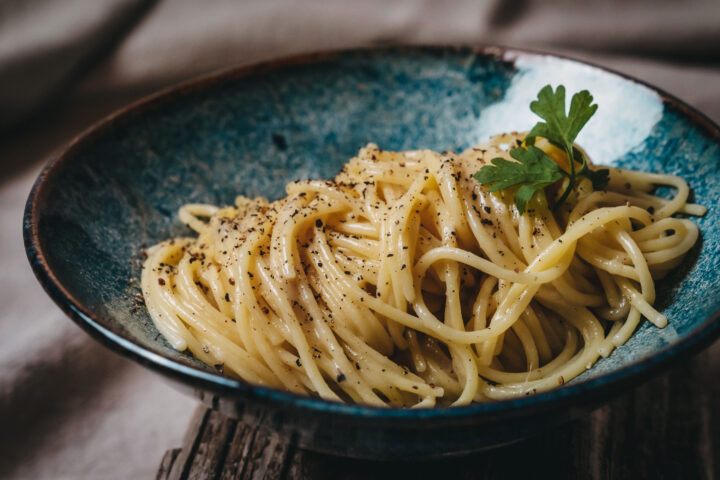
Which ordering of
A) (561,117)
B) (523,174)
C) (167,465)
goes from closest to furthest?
(523,174)
(561,117)
(167,465)

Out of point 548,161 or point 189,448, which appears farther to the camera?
point 189,448

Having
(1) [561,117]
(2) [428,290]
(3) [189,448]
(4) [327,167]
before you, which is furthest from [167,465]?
(1) [561,117]

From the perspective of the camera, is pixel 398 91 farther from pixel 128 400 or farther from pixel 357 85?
pixel 128 400

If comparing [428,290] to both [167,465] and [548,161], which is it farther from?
[167,465]

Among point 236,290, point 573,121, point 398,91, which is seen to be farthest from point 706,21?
point 236,290

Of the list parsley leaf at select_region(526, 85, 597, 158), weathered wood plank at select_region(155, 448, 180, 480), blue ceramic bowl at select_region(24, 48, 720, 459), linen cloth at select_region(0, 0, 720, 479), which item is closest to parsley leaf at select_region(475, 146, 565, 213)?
parsley leaf at select_region(526, 85, 597, 158)

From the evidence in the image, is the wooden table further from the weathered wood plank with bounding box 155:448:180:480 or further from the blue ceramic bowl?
the blue ceramic bowl

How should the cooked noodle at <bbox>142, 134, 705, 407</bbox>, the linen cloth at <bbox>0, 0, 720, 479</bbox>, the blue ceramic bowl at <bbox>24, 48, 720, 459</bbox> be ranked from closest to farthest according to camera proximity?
the blue ceramic bowl at <bbox>24, 48, 720, 459</bbox> < the cooked noodle at <bbox>142, 134, 705, 407</bbox> < the linen cloth at <bbox>0, 0, 720, 479</bbox>

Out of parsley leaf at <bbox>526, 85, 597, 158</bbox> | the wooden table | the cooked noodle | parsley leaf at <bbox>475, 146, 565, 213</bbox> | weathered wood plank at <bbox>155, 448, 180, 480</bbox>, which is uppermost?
parsley leaf at <bbox>526, 85, 597, 158</bbox>
